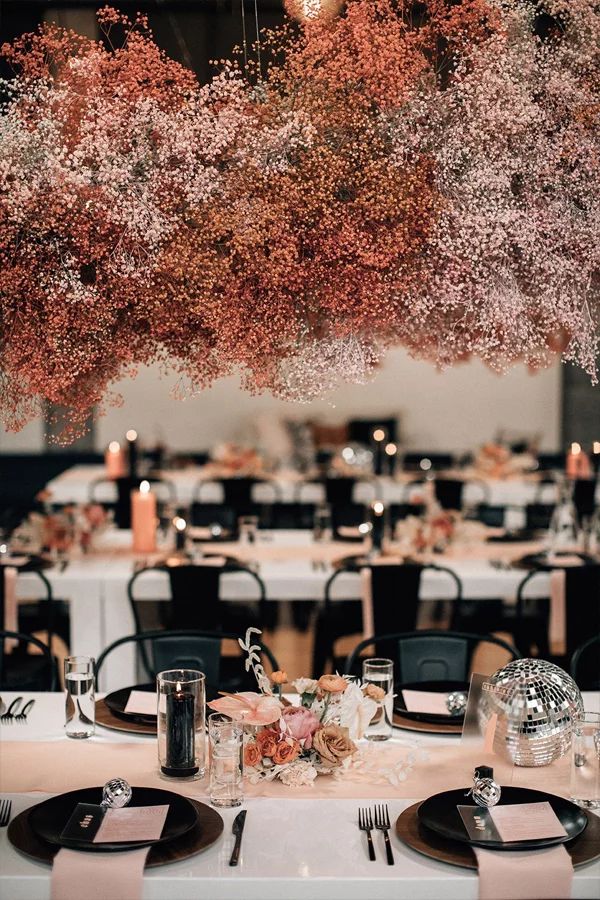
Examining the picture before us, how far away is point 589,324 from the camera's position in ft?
9.89

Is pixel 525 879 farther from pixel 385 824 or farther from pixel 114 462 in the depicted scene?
pixel 114 462

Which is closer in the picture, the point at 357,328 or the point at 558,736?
the point at 558,736

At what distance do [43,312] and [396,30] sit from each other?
1.21 metres

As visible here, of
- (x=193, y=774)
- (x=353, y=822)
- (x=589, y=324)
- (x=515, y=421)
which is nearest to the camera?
(x=353, y=822)

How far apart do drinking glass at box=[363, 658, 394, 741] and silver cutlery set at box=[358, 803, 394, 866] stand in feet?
1.04

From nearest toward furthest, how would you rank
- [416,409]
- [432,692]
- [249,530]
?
[432,692], [249,530], [416,409]

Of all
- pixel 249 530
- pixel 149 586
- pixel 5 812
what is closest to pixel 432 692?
pixel 5 812

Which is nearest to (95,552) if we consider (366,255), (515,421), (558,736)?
(366,255)

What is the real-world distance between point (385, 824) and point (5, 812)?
0.80 m

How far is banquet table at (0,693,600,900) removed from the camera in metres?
1.97

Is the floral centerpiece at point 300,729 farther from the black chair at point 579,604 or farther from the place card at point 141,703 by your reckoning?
the black chair at point 579,604

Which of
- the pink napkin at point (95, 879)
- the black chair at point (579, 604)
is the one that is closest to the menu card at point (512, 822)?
the pink napkin at point (95, 879)

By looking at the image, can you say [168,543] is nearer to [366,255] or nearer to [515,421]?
[366,255]

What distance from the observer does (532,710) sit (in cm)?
249
